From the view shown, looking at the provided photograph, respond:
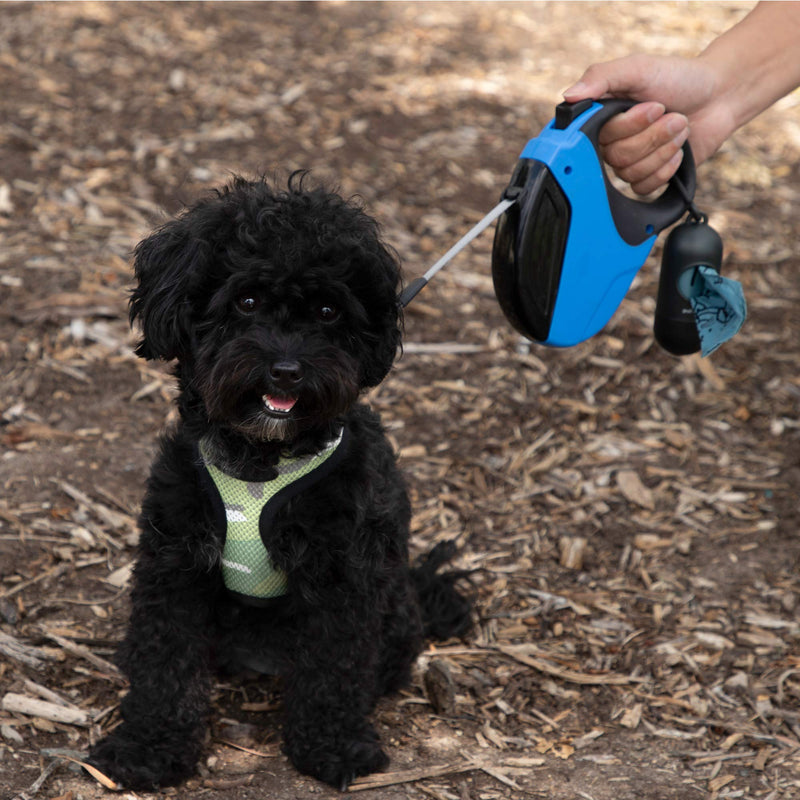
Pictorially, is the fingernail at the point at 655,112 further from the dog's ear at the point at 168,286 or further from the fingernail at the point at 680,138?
the dog's ear at the point at 168,286

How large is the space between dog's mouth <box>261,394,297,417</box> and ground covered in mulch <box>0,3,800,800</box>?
3.73ft

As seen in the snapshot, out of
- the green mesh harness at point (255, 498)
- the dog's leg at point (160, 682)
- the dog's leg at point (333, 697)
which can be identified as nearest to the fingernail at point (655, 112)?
the green mesh harness at point (255, 498)

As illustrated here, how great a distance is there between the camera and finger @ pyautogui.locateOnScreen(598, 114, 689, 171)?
3.89m

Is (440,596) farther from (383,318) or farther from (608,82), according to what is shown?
(608,82)

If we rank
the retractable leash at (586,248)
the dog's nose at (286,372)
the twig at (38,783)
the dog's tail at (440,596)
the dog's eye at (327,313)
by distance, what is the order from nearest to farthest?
the dog's nose at (286,372)
the dog's eye at (327,313)
the twig at (38,783)
the retractable leash at (586,248)
the dog's tail at (440,596)

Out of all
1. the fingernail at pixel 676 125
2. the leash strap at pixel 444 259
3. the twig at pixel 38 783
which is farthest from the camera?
the fingernail at pixel 676 125

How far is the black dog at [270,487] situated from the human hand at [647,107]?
1.16 metres

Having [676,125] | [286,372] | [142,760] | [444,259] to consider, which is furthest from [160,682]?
[676,125]

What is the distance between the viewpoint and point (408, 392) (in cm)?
563

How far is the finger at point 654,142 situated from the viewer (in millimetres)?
3893

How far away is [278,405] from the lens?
3.02 meters

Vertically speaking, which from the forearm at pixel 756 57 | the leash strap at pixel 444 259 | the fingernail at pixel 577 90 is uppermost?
the forearm at pixel 756 57

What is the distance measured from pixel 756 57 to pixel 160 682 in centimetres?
317

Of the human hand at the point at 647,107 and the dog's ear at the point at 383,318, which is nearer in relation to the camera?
the dog's ear at the point at 383,318
